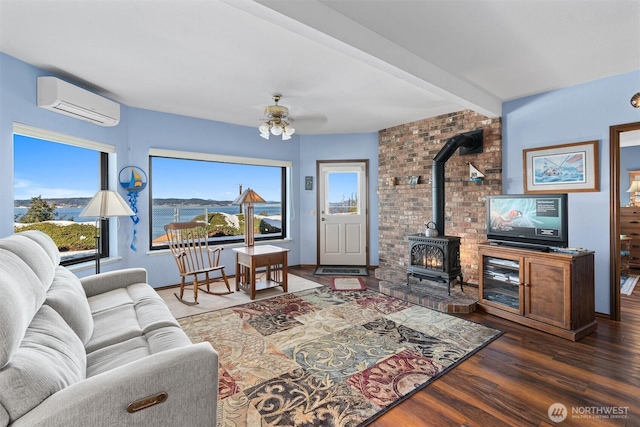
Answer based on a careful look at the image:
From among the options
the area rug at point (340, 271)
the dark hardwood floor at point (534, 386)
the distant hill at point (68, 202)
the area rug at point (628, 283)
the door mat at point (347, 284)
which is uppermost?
the distant hill at point (68, 202)

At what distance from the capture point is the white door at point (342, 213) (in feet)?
18.5

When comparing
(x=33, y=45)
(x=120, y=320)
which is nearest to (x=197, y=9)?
(x=33, y=45)

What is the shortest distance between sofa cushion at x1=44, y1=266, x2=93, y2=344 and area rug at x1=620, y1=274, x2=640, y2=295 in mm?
5836

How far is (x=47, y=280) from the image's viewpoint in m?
1.78

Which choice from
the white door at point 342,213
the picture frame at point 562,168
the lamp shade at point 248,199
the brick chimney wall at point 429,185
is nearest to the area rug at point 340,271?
the white door at point 342,213

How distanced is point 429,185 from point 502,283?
185 centimetres

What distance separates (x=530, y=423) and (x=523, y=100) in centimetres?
353

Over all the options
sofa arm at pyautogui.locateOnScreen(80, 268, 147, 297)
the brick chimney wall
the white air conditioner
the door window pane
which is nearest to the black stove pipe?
the brick chimney wall

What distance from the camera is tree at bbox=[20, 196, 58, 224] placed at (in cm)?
316

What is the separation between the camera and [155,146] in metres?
4.29

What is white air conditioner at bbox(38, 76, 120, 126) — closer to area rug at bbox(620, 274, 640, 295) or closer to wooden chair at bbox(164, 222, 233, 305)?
wooden chair at bbox(164, 222, 233, 305)

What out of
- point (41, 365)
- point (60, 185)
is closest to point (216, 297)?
point (60, 185)

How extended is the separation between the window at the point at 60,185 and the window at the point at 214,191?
27.9 inches

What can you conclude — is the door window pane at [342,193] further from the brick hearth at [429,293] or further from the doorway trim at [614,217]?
Answer: the doorway trim at [614,217]
